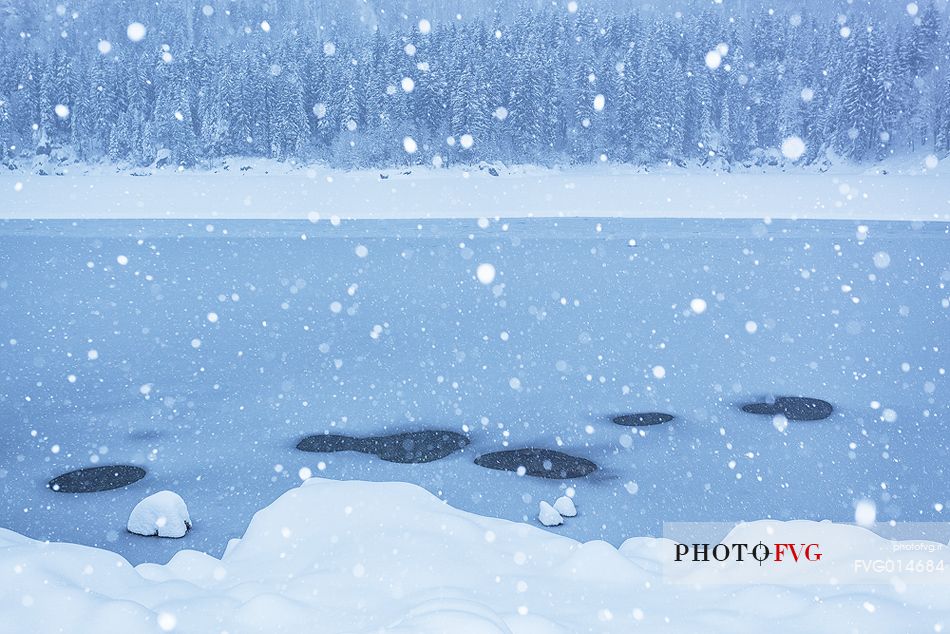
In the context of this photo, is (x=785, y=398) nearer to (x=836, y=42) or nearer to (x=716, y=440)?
(x=716, y=440)

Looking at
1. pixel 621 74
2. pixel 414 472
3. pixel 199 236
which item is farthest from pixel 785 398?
pixel 621 74

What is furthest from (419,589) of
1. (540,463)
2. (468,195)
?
(468,195)

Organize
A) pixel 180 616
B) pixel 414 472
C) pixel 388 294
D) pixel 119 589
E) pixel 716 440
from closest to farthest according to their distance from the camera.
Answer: pixel 180 616, pixel 119 589, pixel 414 472, pixel 716 440, pixel 388 294

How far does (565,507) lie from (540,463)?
97 cm

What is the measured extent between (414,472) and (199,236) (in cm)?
2015

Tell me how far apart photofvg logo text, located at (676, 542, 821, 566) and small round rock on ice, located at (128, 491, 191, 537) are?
315cm

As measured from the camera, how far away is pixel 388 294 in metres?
13.6

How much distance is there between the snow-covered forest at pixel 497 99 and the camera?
59.6 m

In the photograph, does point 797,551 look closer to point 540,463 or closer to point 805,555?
point 805,555

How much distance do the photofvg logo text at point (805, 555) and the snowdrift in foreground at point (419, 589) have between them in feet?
0.09

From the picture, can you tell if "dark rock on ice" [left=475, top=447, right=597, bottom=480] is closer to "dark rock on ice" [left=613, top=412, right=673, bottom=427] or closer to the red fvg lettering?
"dark rock on ice" [left=613, top=412, right=673, bottom=427]

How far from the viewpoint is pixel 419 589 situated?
11.9 ft

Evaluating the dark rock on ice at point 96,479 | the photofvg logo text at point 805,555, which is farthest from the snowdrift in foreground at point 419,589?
the dark rock on ice at point 96,479

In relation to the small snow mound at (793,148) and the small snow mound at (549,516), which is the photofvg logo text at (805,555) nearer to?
the small snow mound at (549,516)
